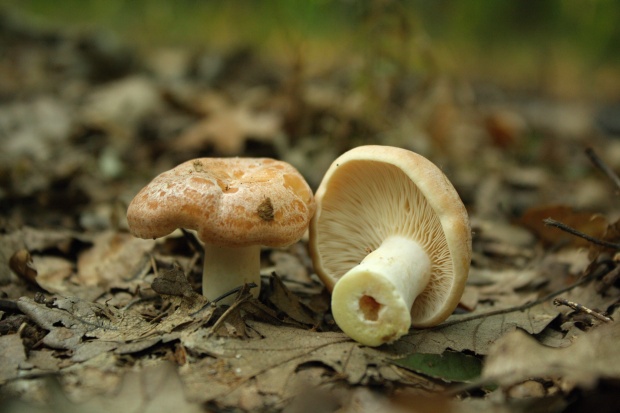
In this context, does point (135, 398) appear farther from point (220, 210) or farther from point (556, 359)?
point (556, 359)

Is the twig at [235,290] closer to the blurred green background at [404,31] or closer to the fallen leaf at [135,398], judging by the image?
the fallen leaf at [135,398]

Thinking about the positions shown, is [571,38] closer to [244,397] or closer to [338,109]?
[338,109]

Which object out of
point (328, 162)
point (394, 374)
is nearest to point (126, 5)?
point (328, 162)

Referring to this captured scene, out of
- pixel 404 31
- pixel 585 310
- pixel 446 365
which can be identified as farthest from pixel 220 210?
pixel 404 31

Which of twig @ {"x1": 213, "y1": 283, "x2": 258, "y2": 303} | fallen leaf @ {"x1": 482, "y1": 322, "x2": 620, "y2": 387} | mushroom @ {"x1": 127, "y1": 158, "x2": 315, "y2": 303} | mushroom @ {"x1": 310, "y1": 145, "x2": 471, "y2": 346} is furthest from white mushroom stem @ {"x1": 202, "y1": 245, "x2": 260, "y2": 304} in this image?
fallen leaf @ {"x1": 482, "y1": 322, "x2": 620, "y2": 387}

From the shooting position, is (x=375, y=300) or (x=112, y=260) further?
(x=112, y=260)

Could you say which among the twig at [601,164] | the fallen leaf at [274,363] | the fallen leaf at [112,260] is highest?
the twig at [601,164]

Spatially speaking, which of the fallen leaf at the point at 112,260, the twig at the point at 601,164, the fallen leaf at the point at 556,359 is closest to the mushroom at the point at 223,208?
the fallen leaf at the point at 112,260
